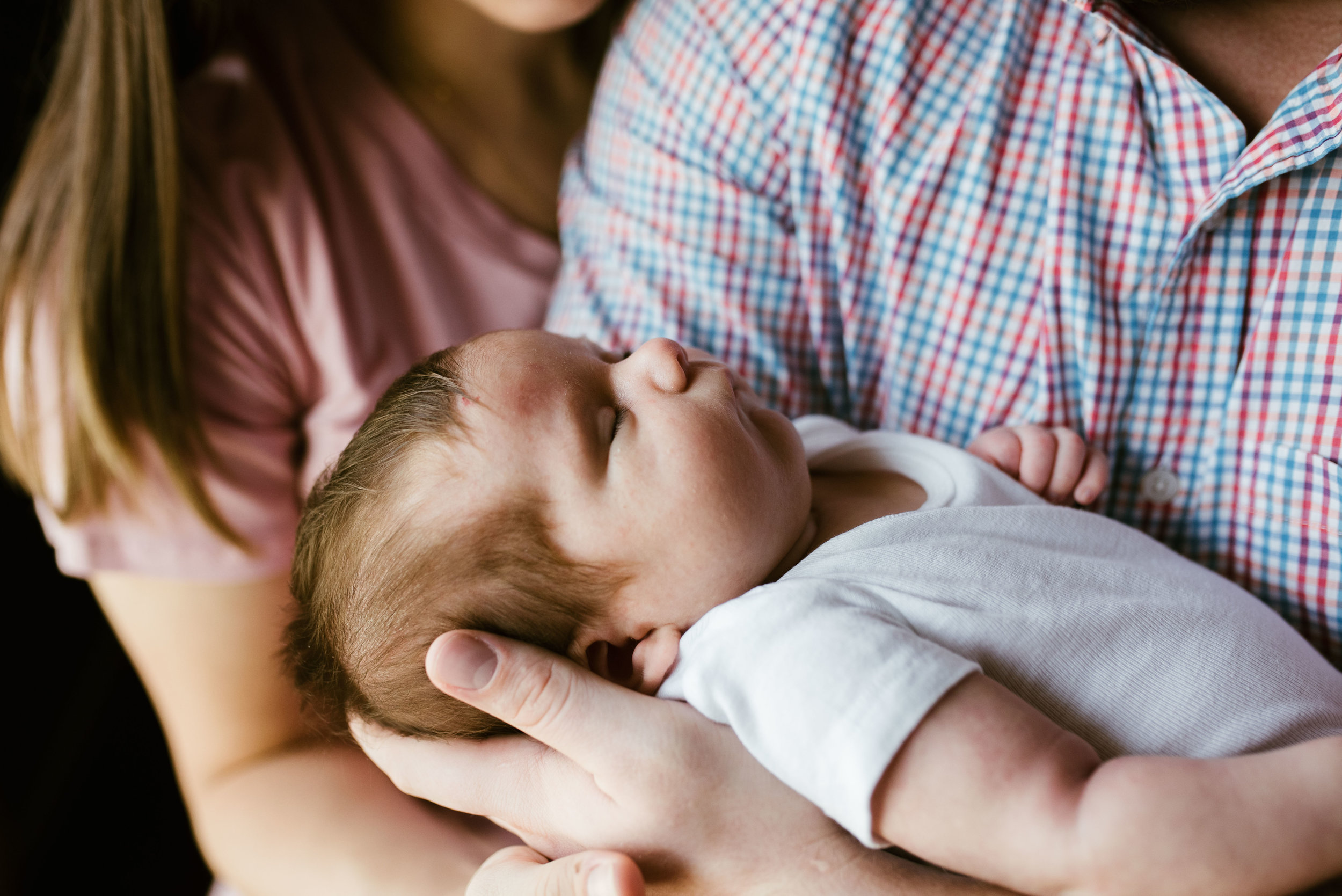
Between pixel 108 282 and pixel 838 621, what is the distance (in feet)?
2.96

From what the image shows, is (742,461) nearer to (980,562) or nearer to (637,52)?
(980,562)

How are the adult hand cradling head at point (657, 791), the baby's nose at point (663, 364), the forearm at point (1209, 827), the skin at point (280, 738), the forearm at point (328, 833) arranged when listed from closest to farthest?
the forearm at point (1209, 827)
the adult hand cradling head at point (657, 791)
the baby's nose at point (663, 364)
the skin at point (280, 738)
the forearm at point (328, 833)

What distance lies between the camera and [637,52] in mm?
1199

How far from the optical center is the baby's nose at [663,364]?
2.70ft

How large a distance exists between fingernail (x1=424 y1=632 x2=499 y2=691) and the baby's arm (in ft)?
1.02

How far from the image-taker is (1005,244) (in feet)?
3.26

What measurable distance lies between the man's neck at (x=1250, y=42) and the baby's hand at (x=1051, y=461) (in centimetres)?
35

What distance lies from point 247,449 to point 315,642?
41 centimetres

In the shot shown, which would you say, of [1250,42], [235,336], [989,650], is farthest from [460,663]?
[1250,42]

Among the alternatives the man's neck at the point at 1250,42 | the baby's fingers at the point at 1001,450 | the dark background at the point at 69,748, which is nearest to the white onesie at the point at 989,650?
the baby's fingers at the point at 1001,450

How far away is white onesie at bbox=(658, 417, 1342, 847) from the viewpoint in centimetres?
65

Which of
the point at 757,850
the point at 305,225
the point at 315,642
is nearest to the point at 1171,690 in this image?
the point at 757,850

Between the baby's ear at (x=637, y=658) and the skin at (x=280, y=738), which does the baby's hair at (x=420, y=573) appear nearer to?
the baby's ear at (x=637, y=658)

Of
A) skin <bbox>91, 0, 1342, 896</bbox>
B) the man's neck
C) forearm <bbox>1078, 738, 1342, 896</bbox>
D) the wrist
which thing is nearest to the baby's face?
the wrist
